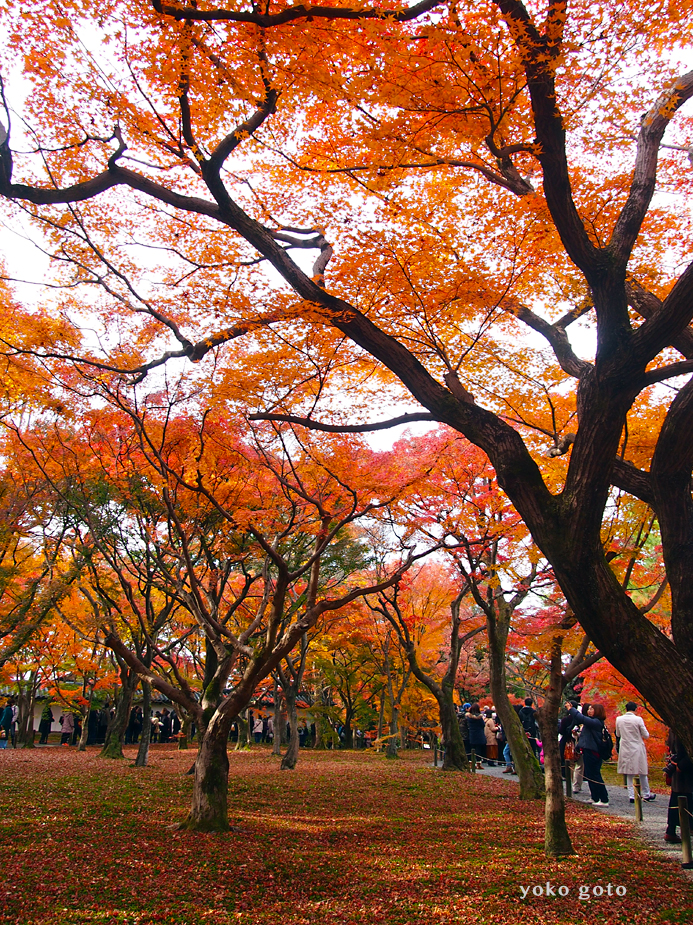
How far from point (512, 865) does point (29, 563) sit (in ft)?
53.6

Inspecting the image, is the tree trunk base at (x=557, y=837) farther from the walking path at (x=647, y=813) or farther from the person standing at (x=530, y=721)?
the person standing at (x=530, y=721)

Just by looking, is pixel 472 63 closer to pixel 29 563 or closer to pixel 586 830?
pixel 586 830

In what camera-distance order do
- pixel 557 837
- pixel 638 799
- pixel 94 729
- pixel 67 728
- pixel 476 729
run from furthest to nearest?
pixel 94 729 → pixel 67 728 → pixel 476 729 → pixel 638 799 → pixel 557 837

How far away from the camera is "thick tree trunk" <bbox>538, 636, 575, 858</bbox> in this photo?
6.12 m

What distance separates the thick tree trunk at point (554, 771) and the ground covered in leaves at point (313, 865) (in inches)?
7.1

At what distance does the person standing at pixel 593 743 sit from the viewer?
394 inches

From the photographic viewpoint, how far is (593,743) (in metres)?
10.1

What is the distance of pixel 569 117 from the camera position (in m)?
4.88

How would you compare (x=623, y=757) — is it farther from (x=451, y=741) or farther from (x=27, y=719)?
(x=27, y=719)

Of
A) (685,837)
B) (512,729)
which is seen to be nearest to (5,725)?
(512,729)

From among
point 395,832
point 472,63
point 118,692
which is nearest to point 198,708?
point 395,832

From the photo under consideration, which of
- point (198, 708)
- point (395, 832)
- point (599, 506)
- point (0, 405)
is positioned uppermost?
point (0, 405)

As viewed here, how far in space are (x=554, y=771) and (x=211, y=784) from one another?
380cm

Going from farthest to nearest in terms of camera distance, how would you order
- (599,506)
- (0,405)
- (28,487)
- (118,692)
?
(118,692)
(28,487)
(0,405)
(599,506)
